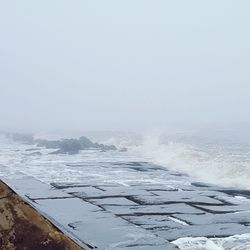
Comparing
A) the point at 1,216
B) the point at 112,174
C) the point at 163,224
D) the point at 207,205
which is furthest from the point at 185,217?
the point at 112,174

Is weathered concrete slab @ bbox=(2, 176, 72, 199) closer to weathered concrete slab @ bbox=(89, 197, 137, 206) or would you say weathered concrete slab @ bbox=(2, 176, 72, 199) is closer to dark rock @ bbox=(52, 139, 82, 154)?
weathered concrete slab @ bbox=(89, 197, 137, 206)

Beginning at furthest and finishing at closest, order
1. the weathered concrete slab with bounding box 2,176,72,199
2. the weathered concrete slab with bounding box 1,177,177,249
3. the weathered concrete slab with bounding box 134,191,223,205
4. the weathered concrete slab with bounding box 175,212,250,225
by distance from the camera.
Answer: the weathered concrete slab with bounding box 2,176,72,199 → the weathered concrete slab with bounding box 134,191,223,205 → the weathered concrete slab with bounding box 175,212,250,225 → the weathered concrete slab with bounding box 1,177,177,249

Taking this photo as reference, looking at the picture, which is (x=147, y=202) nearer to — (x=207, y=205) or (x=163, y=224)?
(x=207, y=205)

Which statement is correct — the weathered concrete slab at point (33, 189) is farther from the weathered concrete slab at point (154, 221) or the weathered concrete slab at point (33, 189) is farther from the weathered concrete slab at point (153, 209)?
the weathered concrete slab at point (154, 221)

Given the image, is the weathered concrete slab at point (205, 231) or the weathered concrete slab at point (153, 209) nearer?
the weathered concrete slab at point (205, 231)

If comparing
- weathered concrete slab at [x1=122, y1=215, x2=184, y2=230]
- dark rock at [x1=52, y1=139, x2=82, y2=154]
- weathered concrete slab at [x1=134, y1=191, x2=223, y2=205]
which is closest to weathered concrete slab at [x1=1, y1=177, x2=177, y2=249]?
weathered concrete slab at [x1=122, y1=215, x2=184, y2=230]

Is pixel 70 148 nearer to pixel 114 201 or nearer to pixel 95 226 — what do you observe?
pixel 114 201

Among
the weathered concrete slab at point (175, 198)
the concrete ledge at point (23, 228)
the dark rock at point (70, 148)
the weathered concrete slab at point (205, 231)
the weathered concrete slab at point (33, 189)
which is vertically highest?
the concrete ledge at point (23, 228)

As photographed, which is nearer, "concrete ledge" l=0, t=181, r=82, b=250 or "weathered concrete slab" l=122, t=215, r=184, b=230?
"concrete ledge" l=0, t=181, r=82, b=250

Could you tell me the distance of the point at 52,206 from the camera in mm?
7898

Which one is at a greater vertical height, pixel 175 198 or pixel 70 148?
pixel 70 148

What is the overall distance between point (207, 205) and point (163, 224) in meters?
2.20

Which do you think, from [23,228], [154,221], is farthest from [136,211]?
[23,228]

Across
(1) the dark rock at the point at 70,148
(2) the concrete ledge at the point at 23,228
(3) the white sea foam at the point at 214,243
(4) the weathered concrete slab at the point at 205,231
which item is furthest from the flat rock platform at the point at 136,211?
(1) the dark rock at the point at 70,148
